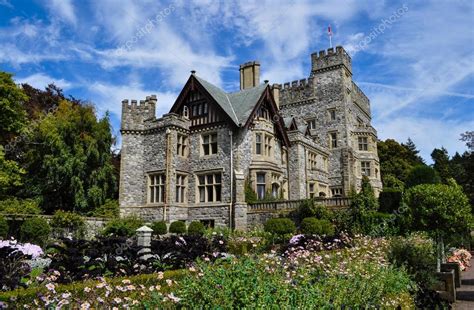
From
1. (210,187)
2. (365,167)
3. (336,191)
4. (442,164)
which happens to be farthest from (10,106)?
(442,164)

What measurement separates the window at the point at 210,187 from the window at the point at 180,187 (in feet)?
3.48

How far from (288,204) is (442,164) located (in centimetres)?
4233

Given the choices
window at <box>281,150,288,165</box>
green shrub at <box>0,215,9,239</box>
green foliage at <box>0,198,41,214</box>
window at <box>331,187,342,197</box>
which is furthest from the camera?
window at <box>331,187,342,197</box>

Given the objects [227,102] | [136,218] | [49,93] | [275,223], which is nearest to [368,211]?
[275,223]

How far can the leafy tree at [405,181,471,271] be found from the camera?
10727mm

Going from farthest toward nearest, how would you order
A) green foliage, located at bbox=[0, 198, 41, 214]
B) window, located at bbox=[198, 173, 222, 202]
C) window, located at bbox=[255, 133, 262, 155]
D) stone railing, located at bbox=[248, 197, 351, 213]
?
window, located at bbox=[255, 133, 262, 155], window, located at bbox=[198, 173, 222, 202], stone railing, located at bbox=[248, 197, 351, 213], green foliage, located at bbox=[0, 198, 41, 214]

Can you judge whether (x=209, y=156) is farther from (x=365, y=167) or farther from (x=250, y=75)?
(x=365, y=167)

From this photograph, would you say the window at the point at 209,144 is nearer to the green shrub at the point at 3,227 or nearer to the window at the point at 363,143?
the green shrub at the point at 3,227

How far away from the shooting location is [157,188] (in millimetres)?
25156

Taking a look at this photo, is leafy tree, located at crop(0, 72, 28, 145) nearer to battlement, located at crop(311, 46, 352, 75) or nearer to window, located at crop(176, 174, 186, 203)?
window, located at crop(176, 174, 186, 203)

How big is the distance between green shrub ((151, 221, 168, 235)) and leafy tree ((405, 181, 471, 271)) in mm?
15016

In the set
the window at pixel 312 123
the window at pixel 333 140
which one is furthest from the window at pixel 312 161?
the window at pixel 312 123

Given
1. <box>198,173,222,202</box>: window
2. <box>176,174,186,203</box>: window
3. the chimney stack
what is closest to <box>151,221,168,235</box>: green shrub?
<box>176,174,186,203</box>: window

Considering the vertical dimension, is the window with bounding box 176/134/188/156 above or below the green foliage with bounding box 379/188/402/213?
above
